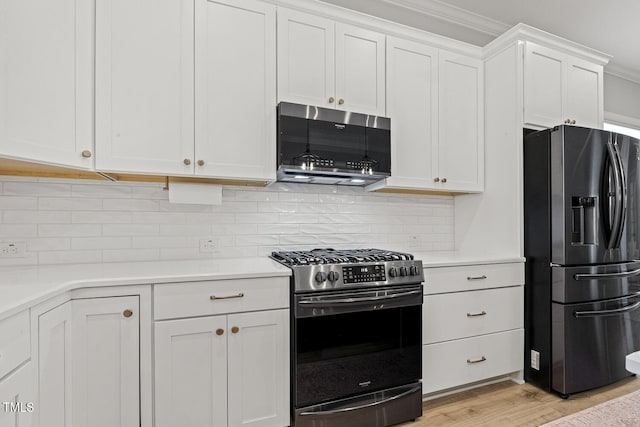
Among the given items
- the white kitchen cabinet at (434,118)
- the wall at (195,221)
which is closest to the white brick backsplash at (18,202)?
the wall at (195,221)

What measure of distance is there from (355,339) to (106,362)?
3.99ft

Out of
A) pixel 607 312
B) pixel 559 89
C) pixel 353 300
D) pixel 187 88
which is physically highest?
pixel 559 89

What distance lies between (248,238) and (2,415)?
5.02 feet

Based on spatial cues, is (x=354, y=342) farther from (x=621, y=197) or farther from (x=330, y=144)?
(x=621, y=197)

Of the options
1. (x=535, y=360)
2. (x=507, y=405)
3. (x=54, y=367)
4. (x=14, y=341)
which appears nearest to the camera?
(x=14, y=341)

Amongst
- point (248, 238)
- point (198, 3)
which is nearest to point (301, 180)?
point (248, 238)

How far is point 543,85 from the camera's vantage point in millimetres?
2662

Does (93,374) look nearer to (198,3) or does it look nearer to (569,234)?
(198,3)

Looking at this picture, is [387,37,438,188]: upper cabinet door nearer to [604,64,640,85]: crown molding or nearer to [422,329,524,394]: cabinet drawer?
[422,329,524,394]: cabinet drawer

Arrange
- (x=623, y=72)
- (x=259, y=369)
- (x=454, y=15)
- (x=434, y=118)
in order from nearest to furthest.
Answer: (x=259, y=369)
(x=434, y=118)
(x=454, y=15)
(x=623, y=72)

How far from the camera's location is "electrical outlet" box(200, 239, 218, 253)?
7.69ft

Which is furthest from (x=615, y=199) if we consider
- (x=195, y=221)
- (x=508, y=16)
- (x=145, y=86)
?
(x=145, y=86)

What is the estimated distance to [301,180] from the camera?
2.49 metres

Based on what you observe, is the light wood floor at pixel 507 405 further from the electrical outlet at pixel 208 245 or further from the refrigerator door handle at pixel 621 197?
the electrical outlet at pixel 208 245
